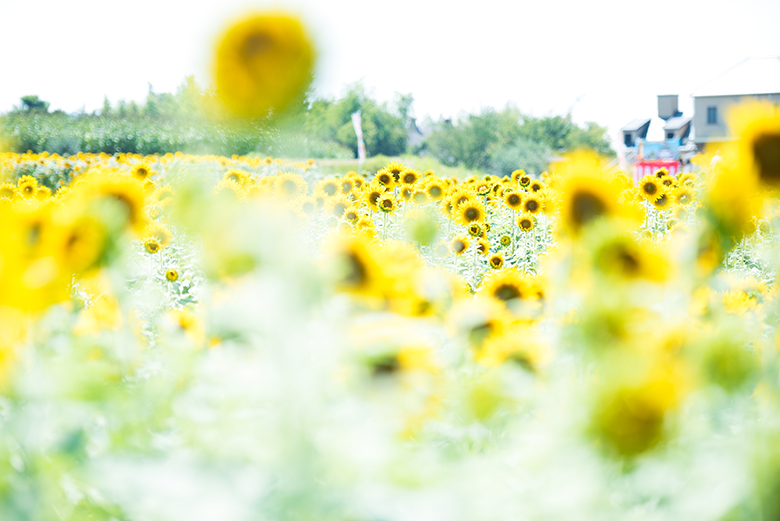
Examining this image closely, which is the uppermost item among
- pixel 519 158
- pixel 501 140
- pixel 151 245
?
pixel 501 140

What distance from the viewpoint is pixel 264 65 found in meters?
0.57

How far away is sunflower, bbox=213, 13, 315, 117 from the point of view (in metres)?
0.57

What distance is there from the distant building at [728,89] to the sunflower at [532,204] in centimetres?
3707

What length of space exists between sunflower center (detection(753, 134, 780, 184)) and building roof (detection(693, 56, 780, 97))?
134ft

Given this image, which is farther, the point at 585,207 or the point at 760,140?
the point at 585,207

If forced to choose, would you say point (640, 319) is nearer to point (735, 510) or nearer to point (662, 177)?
point (735, 510)

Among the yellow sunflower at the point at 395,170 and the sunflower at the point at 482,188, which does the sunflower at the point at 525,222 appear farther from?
the yellow sunflower at the point at 395,170

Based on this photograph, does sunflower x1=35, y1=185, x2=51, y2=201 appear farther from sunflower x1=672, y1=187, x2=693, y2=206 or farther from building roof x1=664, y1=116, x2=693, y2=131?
building roof x1=664, y1=116, x2=693, y2=131

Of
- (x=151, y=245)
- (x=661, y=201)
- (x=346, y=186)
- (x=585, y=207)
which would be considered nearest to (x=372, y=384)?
(x=585, y=207)

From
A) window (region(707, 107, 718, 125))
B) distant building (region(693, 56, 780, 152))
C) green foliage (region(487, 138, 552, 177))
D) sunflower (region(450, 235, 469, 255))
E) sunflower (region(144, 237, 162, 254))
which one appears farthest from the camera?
window (region(707, 107, 718, 125))

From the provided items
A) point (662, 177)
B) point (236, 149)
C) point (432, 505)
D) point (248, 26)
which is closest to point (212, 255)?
point (236, 149)

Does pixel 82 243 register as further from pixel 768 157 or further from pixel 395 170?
pixel 395 170

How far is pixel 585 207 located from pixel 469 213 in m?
3.28

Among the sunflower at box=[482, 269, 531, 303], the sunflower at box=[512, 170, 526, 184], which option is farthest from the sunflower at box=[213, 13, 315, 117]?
the sunflower at box=[512, 170, 526, 184]
